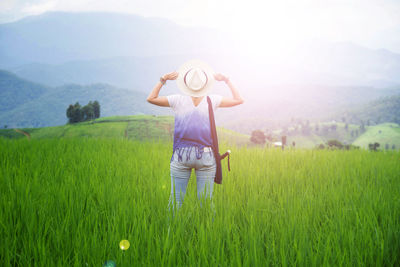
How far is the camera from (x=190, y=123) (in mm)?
2730

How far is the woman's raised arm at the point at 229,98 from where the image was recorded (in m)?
2.88

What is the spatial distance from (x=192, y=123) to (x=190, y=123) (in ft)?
0.07

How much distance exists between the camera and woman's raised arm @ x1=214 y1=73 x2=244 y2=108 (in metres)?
2.88

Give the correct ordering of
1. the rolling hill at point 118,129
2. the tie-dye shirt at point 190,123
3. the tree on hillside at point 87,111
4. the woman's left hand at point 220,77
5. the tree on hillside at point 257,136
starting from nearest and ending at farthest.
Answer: the tie-dye shirt at point 190,123 < the woman's left hand at point 220,77 < the rolling hill at point 118,129 < the tree on hillside at point 257,136 < the tree on hillside at point 87,111

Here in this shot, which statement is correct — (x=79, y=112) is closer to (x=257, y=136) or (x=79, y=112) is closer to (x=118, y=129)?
(x=118, y=129)

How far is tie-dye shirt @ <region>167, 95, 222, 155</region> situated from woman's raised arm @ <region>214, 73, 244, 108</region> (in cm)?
24

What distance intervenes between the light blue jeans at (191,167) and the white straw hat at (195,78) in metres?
0.62

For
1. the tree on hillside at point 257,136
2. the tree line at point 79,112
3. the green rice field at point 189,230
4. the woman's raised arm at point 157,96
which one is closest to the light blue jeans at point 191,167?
the green rice field at point 189,230

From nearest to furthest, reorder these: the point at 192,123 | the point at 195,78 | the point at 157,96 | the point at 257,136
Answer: the point at 195,78 < the point at 192,123 < the point at 157,96 < the point at 257,136

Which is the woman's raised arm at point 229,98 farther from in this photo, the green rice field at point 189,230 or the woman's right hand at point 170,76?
the green rice field at point 189,230

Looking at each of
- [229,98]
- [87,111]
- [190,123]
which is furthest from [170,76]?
[87,111]

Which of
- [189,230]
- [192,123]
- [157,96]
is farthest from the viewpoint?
[157,96]

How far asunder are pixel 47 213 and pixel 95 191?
0.68 m

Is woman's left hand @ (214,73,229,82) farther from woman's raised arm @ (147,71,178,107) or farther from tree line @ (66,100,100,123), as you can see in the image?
tree line @ (66,100,100,123)
